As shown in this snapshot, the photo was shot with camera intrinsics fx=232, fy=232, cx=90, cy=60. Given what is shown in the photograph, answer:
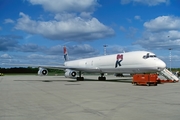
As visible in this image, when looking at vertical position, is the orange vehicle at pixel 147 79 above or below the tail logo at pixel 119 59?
below

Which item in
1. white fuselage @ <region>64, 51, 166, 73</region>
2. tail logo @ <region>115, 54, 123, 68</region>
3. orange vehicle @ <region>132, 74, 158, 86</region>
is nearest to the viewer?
orange vehicle @ <region>132, 74, 158, 86</region>

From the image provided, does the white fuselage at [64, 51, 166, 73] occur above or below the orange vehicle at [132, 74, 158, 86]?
above

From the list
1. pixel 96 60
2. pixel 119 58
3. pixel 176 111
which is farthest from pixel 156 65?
pixel 176 111

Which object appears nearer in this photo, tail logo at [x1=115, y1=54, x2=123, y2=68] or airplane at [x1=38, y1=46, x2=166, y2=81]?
airplane at [x1=38, y1=46, x2=166, y2=81]

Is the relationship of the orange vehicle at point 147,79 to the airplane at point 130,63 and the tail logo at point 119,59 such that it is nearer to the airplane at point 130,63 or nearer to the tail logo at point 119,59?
the airplane at point 130,63

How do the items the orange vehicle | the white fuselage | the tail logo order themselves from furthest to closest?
the tail logo, the white fuselage, the orange vehicle

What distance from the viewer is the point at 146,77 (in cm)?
2364

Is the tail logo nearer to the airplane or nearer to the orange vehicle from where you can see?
the airplane

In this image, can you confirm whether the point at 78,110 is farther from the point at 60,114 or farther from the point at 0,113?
the point at 0,113

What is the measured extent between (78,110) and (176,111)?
12.2 feet

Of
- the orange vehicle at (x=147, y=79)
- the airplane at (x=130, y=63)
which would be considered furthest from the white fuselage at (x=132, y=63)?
the orange vehicle at (x=147, y=79)

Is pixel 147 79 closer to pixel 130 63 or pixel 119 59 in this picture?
pixel 130 63

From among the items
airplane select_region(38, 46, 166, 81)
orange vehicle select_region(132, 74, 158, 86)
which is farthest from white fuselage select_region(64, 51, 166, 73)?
orange vehicle select_region(132, 74, 158, 86)

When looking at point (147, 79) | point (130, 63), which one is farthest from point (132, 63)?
point (147, 79)
